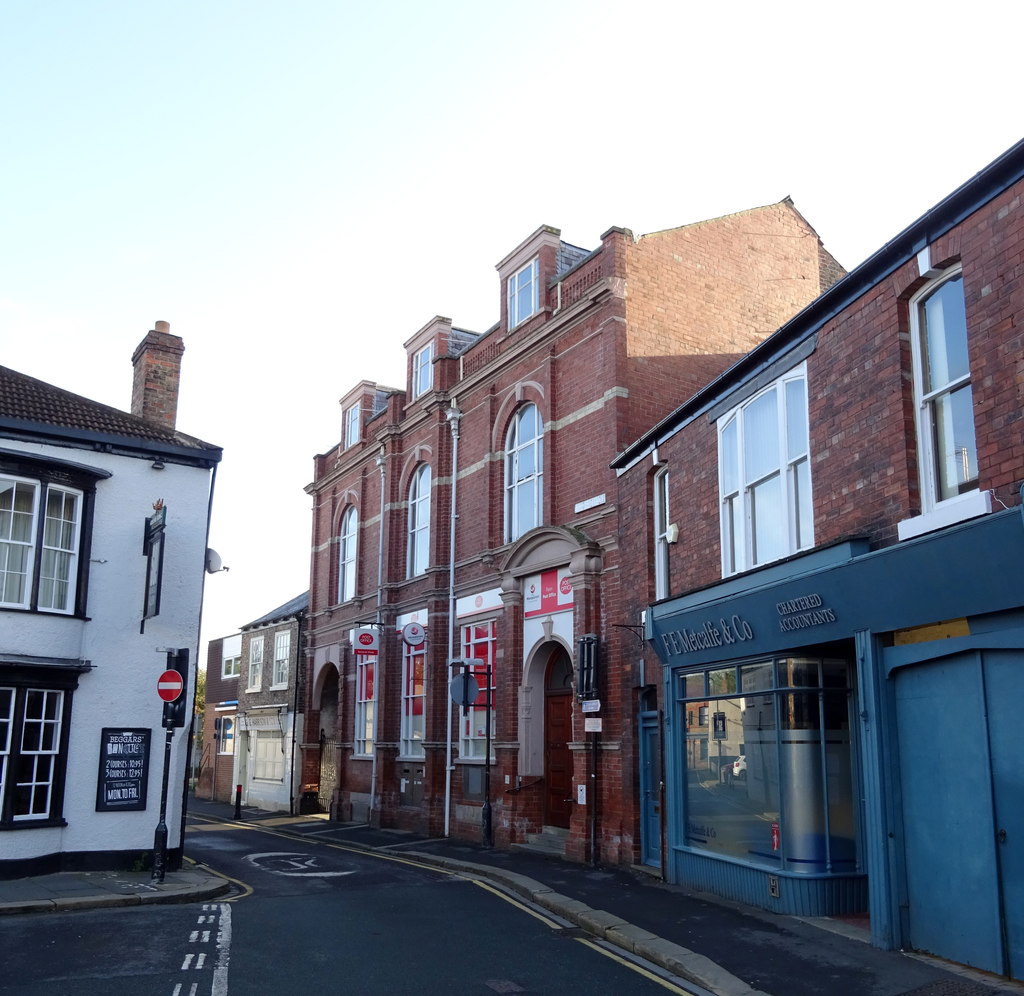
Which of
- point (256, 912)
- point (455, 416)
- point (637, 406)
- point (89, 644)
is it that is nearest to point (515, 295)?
point (455, 416)

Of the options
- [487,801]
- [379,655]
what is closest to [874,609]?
[487,801]

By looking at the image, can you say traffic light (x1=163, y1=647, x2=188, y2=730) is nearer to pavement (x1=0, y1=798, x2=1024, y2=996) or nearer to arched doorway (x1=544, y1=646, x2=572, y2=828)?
pavement (x1=0, y1=798, x2=1024, y2=996)

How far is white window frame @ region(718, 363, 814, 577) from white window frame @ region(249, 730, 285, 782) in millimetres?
23887

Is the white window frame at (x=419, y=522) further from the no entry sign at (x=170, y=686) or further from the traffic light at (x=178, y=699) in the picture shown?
the no entry sign at (x=170, y=686)

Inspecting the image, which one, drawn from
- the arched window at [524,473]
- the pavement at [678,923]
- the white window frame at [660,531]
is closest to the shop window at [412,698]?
the arched window at [524,473]

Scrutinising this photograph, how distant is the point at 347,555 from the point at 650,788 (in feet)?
54.5

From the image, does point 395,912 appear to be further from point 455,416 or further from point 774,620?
point 455,416

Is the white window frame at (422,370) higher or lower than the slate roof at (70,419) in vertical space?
higher

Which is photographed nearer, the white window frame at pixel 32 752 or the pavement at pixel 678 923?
the pavement at pixel 678 923

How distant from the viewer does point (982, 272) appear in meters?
8.59

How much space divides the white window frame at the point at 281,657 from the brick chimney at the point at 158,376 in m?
16.7

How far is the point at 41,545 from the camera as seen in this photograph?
1509 cm

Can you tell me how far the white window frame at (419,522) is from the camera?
25.9m

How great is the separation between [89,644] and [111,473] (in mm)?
2654
